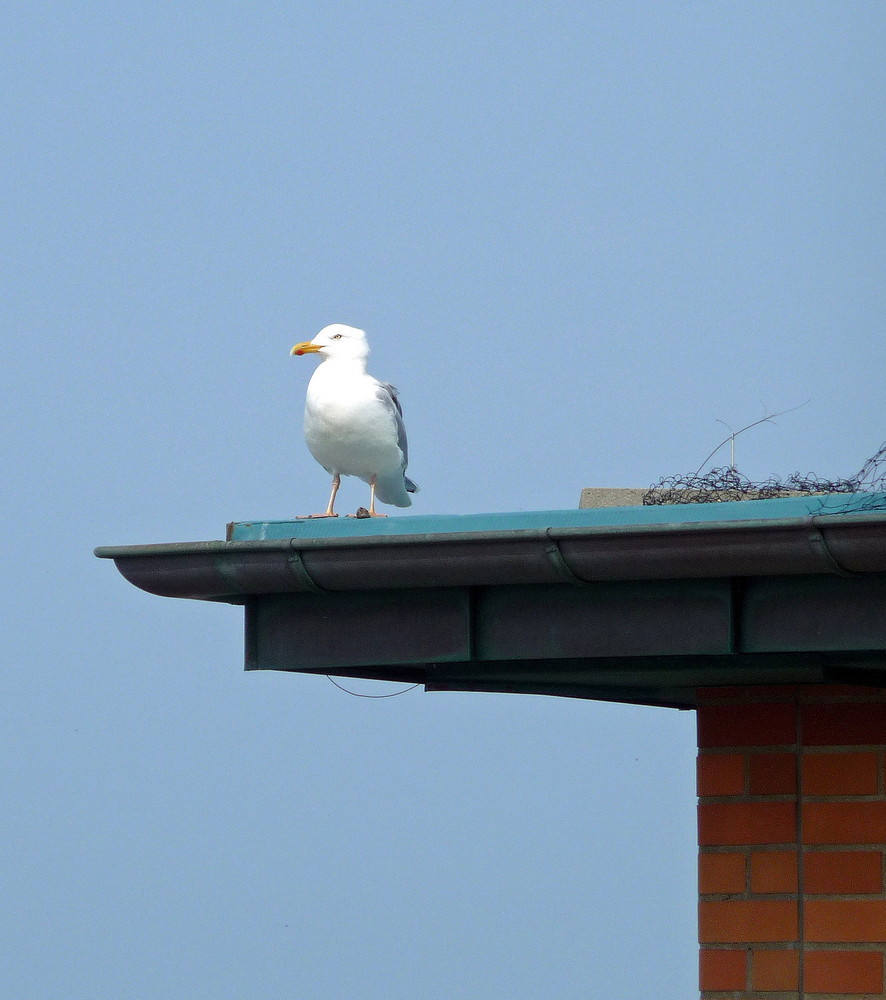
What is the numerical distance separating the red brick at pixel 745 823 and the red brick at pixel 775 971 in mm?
382

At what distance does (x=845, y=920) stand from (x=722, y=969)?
1.66 ft

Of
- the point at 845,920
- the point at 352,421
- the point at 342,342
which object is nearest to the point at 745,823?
the point at 845,920

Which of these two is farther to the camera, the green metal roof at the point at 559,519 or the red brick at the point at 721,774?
the red brick at the point at 721,774

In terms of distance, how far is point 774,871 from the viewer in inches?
238

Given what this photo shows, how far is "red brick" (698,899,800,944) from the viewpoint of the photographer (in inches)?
236

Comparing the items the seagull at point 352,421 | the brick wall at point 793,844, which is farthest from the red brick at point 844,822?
the seagull at point 352,421

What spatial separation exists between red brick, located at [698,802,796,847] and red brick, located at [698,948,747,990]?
0.38 m

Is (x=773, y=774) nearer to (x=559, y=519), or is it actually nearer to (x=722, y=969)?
(x=722, y=969)

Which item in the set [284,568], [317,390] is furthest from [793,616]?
[317,390]

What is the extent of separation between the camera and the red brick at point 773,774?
6.10 meters

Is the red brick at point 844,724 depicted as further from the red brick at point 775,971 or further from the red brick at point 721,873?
the red brick at point 775,971

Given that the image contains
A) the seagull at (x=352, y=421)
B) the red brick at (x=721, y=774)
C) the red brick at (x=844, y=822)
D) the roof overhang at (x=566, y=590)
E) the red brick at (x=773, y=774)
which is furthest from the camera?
the seagull at (x=352, y=421)

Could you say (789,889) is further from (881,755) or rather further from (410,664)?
(410,664)

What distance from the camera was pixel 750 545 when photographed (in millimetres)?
5168
